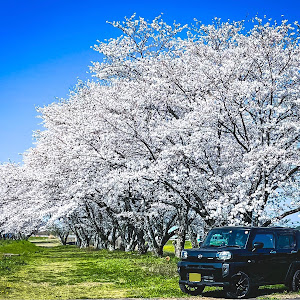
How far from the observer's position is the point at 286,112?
18203mm

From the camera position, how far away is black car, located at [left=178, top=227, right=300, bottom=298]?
10.8 m

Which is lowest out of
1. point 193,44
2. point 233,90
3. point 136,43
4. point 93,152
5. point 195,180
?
point 195,180

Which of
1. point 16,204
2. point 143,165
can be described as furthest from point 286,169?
point 16,204

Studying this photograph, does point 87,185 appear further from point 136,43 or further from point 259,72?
point 259,72

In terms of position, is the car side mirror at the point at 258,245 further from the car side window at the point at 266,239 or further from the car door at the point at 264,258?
the car side window at the point at 266,239

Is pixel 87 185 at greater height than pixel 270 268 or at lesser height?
greater

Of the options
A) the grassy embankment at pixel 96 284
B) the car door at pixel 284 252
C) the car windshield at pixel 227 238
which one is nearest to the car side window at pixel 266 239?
the car door at pixel 284 252

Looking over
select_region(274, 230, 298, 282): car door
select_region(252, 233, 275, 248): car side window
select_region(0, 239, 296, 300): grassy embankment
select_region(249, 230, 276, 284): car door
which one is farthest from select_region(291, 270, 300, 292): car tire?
select_region(252, 233, 275, 248): car side window

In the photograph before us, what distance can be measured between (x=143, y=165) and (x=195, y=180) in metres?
2.88

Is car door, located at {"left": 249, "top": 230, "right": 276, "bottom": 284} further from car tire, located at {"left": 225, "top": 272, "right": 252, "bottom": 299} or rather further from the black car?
car tire, located at {"left": 225, "top": 272, "right": 252, "bottom": 299}

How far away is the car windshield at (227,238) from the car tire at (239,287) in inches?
31.6

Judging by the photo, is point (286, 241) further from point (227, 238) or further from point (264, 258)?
point (227, 238)

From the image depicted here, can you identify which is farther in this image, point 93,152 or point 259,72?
point 93,152

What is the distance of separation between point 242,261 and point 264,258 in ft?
2.71
